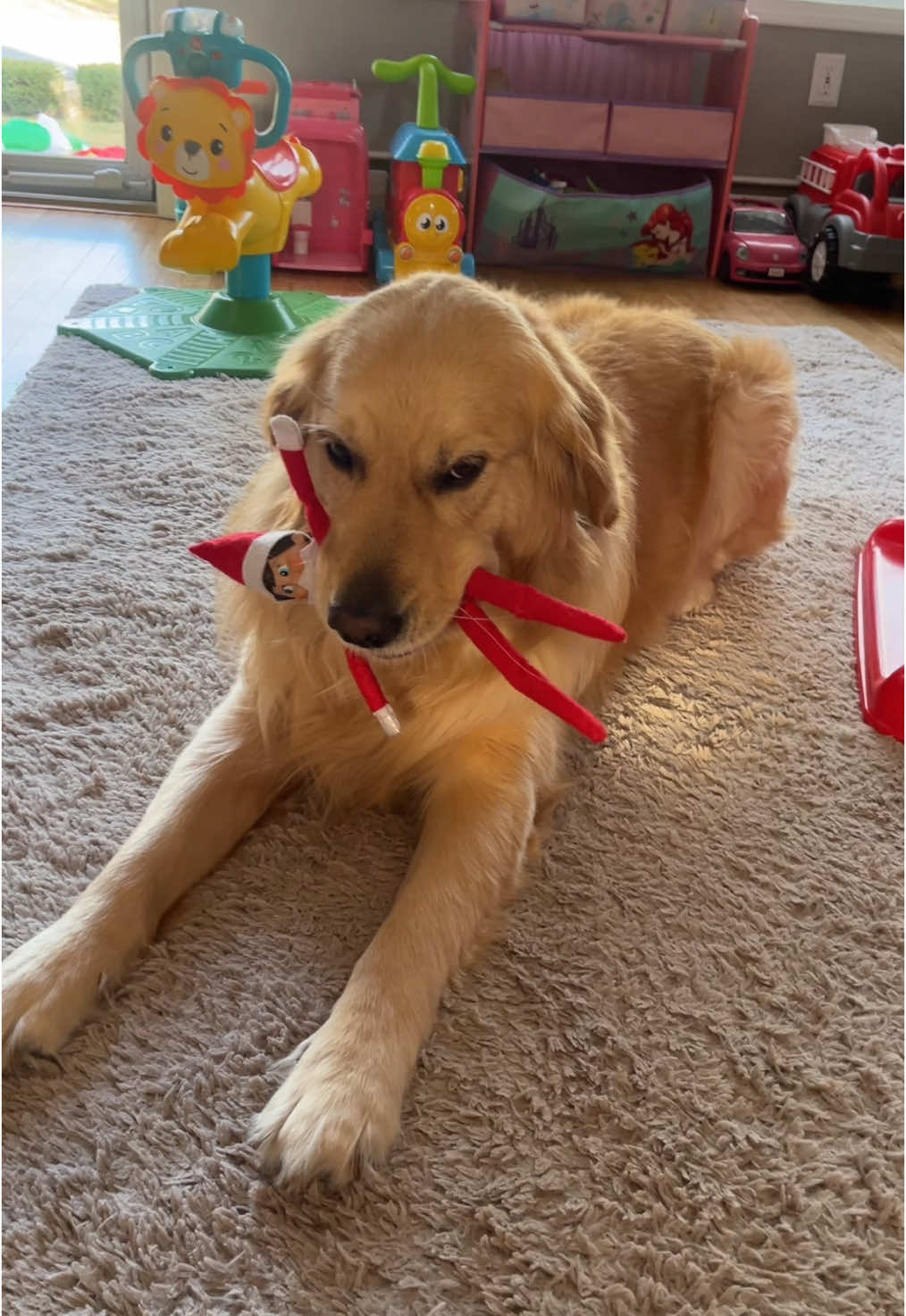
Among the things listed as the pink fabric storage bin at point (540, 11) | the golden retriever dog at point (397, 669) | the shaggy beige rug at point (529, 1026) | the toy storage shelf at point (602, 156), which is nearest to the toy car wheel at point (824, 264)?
the toy storage shelf at point (602, 156)

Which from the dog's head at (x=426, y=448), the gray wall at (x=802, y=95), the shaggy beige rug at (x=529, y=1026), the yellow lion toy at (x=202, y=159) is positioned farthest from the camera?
the gray wall at (x=802, y=95)

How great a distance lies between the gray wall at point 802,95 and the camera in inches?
200

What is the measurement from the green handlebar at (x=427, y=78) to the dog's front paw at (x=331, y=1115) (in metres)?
3.88

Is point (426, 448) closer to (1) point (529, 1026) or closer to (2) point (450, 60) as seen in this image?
(1) point (529, 1026)

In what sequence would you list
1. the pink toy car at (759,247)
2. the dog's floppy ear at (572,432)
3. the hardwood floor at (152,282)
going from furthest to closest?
1. the pink toy car at (759,247)
2. the hardwood floor at (152,282)
3. the dog's floppy ear at (572,432)

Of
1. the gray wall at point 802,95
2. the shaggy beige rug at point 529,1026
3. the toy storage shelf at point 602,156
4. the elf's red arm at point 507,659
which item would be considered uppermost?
the gray wall at point 802,95

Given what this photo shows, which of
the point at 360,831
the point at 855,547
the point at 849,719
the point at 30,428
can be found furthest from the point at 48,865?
the point at 855,547

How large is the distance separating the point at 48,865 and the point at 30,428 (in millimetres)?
1564

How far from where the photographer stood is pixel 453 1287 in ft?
3.11

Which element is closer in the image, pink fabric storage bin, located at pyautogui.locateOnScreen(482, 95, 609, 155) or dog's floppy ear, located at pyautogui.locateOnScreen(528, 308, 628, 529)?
dog's floppy ear, located at pyautogui.locateOnScreen(528, 308, 628, 529)

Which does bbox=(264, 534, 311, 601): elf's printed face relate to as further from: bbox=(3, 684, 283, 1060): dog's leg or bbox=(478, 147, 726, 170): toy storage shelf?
bbox=(478, 147, 726, 170): toy storage shelf

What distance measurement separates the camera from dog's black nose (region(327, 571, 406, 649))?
116 centimetres

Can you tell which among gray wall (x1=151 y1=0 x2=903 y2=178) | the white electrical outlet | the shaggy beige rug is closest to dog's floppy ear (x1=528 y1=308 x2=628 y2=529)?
the shaggy beige rug

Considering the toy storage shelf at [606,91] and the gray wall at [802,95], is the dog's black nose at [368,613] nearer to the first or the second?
the toy storage shelf at [606,91]
